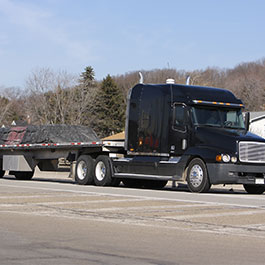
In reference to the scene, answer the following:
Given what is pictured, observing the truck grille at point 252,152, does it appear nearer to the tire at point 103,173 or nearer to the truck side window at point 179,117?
the truck side window at point 179,117

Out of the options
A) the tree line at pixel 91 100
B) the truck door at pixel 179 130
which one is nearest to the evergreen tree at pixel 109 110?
the tree line at pixel 91 100

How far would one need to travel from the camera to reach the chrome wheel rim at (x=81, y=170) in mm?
22484

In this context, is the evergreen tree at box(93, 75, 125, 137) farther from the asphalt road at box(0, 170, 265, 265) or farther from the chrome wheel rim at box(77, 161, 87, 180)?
the asphalt road at box(0, 170, 265, 265)

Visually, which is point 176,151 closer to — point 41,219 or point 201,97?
point 201,97

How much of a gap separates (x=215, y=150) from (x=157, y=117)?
2.72 meters

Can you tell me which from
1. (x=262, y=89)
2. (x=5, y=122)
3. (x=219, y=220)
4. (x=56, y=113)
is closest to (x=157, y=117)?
(x=219, y=220)

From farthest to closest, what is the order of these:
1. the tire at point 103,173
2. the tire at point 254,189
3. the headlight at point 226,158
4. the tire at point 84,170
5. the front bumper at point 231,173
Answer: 1. the tire at point 84,170
2. the tire at point 103,173
3. the tire at point 254,189
4. the headlight at point 226,158
5. the front bumper at point 231,173

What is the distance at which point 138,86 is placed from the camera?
70.2 ft

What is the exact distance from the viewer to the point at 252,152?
734 inches

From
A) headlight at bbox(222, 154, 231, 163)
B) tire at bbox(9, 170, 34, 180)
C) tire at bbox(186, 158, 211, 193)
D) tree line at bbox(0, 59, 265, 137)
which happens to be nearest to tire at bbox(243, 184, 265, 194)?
headlight at bbox(222, 154, 231, 163)

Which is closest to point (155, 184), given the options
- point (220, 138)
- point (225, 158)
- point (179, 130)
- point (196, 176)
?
point (179, 130)

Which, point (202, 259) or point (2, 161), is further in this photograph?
point (2, 161)

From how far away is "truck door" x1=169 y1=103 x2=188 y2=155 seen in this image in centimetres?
1948

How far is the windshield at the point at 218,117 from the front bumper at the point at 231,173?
1.72m
